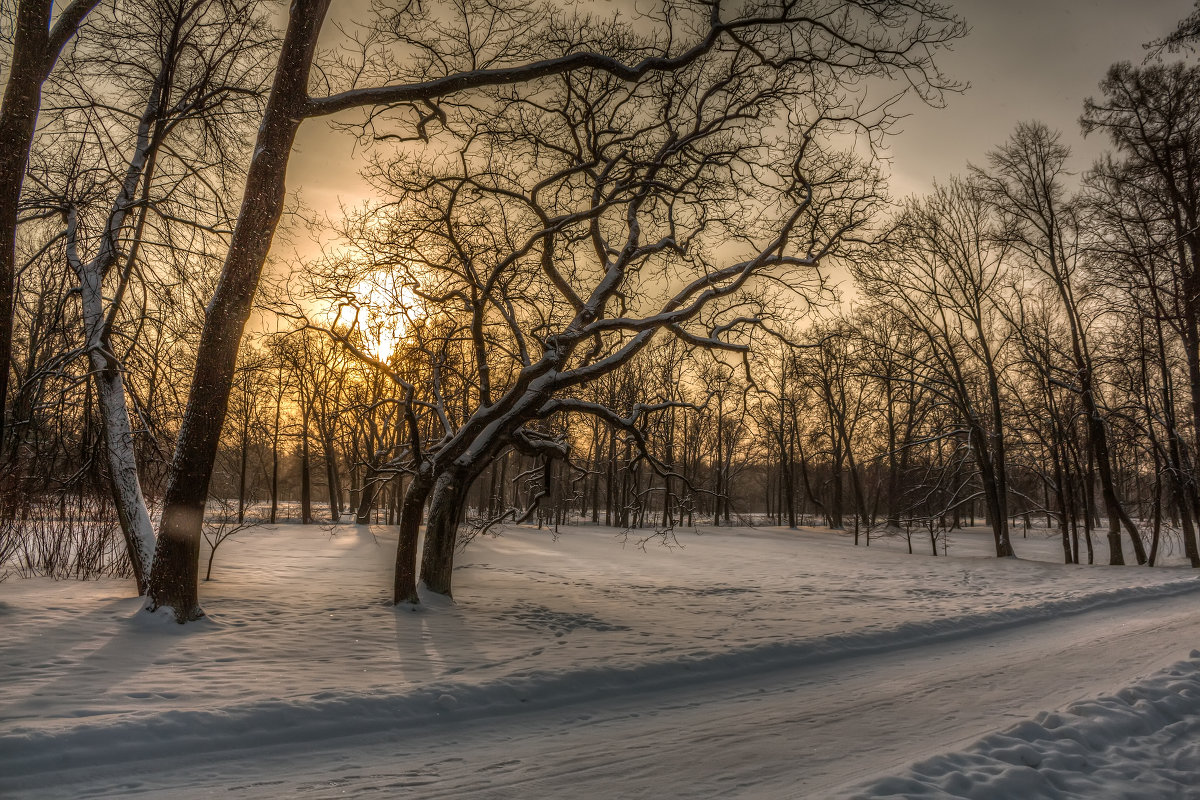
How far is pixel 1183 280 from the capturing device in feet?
53.8

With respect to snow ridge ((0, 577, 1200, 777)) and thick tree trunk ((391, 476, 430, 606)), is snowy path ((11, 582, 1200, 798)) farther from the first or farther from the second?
thick tree trunk ((391, 476, 430, 606))

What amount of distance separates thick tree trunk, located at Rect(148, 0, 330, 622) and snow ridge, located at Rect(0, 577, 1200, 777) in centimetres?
310

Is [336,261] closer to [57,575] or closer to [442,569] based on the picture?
[442,569]

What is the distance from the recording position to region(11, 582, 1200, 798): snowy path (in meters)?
4.23

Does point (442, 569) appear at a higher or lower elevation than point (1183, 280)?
lower

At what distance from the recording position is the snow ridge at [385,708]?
4.39 m

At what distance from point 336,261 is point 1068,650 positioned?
1192 centimetres

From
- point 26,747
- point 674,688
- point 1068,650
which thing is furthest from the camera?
point 1068,650

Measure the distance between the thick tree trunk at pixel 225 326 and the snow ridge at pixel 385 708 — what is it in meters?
3.10

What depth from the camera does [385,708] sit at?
5.53 m

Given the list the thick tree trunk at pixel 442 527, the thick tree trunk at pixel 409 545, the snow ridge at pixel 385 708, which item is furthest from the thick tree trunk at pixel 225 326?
the thick tree trunk at pixel 442 527

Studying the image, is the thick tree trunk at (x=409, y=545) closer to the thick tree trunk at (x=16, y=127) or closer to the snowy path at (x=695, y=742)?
→ the snowy path at (x=695, y=742)

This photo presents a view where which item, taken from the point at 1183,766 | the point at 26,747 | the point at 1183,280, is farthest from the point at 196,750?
the point at 1183,280

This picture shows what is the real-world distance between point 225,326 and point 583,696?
575cm
